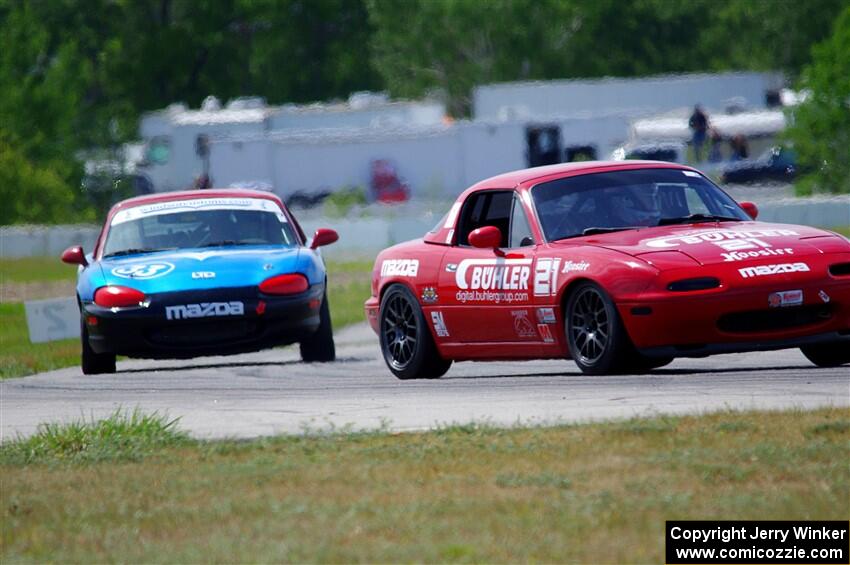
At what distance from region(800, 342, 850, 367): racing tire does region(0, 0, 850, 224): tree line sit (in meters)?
63.9

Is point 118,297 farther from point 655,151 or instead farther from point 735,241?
point 655,151

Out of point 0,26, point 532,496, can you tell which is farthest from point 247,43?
point 532,496

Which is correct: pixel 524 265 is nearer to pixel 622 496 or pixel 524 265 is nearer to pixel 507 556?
pixel 622 496

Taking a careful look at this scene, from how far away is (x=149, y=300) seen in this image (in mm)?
13711

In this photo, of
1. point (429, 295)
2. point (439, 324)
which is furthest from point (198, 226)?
point (439, 324)

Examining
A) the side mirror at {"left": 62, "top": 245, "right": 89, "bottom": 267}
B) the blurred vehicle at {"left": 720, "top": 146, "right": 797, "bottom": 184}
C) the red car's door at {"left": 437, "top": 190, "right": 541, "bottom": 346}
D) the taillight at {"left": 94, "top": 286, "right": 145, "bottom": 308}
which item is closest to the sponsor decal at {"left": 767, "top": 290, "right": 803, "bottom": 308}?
the red car's door at {"left": 437, "top": 190, "right": 541, "bottom": 346}

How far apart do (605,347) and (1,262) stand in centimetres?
2369

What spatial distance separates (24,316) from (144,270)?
10.3 m

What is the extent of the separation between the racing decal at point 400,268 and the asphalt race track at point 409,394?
712 mm

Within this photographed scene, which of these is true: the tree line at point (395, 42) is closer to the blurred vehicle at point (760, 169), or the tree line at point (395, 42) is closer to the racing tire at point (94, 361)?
the blurred vehicle at point (760, 169)

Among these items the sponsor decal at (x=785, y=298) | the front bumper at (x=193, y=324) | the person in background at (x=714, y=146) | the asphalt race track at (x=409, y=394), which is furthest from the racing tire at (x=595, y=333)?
the person in background at (x=714, y=146)

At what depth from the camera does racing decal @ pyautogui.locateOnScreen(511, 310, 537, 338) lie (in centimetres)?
1112

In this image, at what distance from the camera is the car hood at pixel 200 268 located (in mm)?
13781

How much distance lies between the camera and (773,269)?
399 inches
